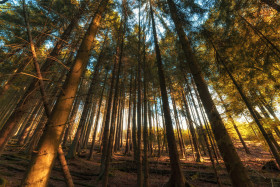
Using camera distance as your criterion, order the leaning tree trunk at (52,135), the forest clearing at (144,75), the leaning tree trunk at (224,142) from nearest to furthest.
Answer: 1. the leaning tree trunk at (52,135)
2. the forest clearing at (144,75)
3. the leaning tree trunk at (224,142)

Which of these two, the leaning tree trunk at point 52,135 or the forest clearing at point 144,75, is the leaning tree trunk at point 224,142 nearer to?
the forest clearing at point 144,75

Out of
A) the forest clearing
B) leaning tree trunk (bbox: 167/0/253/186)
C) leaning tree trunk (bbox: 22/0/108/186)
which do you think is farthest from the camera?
leaning tree trunk (bbox: 167/0/253/186)

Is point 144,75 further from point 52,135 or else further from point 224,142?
point 52,135

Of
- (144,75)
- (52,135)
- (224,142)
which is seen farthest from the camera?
(144,75)

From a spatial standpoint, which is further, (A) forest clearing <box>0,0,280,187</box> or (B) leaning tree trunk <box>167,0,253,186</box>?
(B) leaning tree trunk <box>167,0,253,186</box>

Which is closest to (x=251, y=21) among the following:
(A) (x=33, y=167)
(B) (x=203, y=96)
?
(B) (x=203, y=96)

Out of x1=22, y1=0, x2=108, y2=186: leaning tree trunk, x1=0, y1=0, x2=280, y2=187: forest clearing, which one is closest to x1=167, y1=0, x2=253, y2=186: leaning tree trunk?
x1=0, y1=0, x2=280, y2=187: forest clearing

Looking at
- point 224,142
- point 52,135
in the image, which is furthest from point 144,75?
point 52,135

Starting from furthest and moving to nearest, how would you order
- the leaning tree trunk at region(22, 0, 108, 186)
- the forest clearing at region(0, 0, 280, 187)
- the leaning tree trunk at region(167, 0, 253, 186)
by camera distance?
the leaning tree trunk at region(167, 0, 253, 186), the forest clearing at region(0, 0, 280, 187), the leaning tree trunk at region(22, 0, 108, 186)

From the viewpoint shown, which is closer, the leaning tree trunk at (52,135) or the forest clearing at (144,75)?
the leaning tree trunk at (52,135)

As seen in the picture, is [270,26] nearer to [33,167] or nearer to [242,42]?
[242,42]

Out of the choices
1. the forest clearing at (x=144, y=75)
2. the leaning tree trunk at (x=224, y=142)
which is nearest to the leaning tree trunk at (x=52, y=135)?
the forest clearing at (x=144, y=75)

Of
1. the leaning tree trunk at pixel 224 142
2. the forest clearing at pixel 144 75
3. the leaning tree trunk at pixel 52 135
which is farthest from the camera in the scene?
the leaning tree trunk at pixel 224 142

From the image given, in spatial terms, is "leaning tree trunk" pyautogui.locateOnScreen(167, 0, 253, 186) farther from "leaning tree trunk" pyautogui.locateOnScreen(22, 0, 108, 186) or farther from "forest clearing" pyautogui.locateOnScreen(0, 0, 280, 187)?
"leaning tree trunk" pyautogui.locateOnScreen(22, 0, 108, 186)
